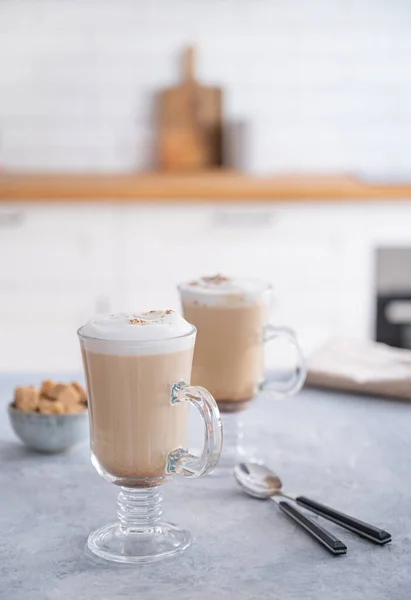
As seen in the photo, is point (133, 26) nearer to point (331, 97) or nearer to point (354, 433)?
point (331, 97)

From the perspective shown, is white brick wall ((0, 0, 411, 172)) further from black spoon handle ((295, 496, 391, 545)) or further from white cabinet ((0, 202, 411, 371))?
black spoon handle ((295, 496, 391, 545))

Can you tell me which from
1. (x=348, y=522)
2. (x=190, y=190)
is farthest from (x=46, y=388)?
(x=190, y=190)

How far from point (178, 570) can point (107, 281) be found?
2127 mm

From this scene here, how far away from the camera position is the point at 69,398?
116 centimetres

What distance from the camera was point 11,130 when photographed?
3.44 m

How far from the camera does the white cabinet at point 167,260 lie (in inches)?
112

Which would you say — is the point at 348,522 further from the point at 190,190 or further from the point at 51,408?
the point at 190,190

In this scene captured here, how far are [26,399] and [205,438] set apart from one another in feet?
1.34

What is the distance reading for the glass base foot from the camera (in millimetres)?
811

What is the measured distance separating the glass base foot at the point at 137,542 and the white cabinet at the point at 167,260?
2016 millimetres

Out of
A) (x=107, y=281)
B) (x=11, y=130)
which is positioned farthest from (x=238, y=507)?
(x=11, y=130)

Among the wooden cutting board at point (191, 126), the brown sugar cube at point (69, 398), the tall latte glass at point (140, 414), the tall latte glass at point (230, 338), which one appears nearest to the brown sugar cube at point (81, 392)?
the brown sugar cube at point (69, 398)

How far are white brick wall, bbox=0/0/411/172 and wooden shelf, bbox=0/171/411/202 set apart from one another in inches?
17.6

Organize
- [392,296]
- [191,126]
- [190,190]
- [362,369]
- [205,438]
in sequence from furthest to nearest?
1. [191,126]
2. [392,296]
3. [190,190]
4. [362,369]
5. [205,438]
